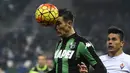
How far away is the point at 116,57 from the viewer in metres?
5.48

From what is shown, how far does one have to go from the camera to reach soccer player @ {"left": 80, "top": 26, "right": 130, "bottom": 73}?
5.39 m

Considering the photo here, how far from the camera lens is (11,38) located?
16422 millimetres

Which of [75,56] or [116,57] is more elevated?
[75,56]

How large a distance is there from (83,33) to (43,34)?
5.27ft

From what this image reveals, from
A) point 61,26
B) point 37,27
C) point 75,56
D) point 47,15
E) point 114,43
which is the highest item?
point 47,15

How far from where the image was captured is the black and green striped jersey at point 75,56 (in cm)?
420

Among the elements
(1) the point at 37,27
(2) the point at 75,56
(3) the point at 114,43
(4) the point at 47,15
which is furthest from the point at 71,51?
(1) the point at 37,27

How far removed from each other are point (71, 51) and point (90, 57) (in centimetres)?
23

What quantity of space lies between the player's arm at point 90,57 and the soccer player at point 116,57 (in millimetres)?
1201

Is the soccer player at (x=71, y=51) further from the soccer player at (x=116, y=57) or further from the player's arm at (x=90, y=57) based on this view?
the soccer player at (x=116, y=57)

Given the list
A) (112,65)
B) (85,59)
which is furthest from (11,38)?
(85,59)

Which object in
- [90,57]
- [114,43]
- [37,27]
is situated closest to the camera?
[90,57]

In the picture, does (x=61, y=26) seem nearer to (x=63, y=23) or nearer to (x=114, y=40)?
(x=63, y=23)

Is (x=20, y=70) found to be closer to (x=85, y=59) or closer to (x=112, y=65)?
(x=112, y=65)
